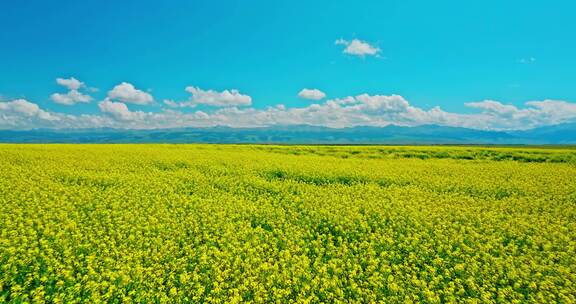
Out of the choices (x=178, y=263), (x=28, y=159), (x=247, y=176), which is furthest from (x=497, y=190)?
(x=28, y=159)

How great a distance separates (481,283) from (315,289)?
5158 mm

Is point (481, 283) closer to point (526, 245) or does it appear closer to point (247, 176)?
point (526, 245)

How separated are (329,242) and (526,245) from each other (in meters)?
7.38

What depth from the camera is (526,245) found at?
12.2 meters

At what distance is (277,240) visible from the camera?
40.7 feet

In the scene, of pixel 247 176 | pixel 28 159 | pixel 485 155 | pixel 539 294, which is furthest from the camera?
pixel 485 155

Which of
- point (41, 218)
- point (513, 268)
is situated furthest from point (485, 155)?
point (41, 218)

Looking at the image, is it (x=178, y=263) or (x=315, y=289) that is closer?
(x=315, y=289)

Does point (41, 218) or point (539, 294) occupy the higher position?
point (41, 218)

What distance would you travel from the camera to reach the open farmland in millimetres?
9250

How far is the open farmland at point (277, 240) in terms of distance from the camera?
9.25 meters

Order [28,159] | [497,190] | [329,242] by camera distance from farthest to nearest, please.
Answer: [28,159] < [497,190] < [329,242]

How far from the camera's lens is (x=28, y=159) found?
27.2 m

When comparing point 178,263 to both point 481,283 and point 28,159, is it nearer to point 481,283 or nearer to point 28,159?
point 481,283
